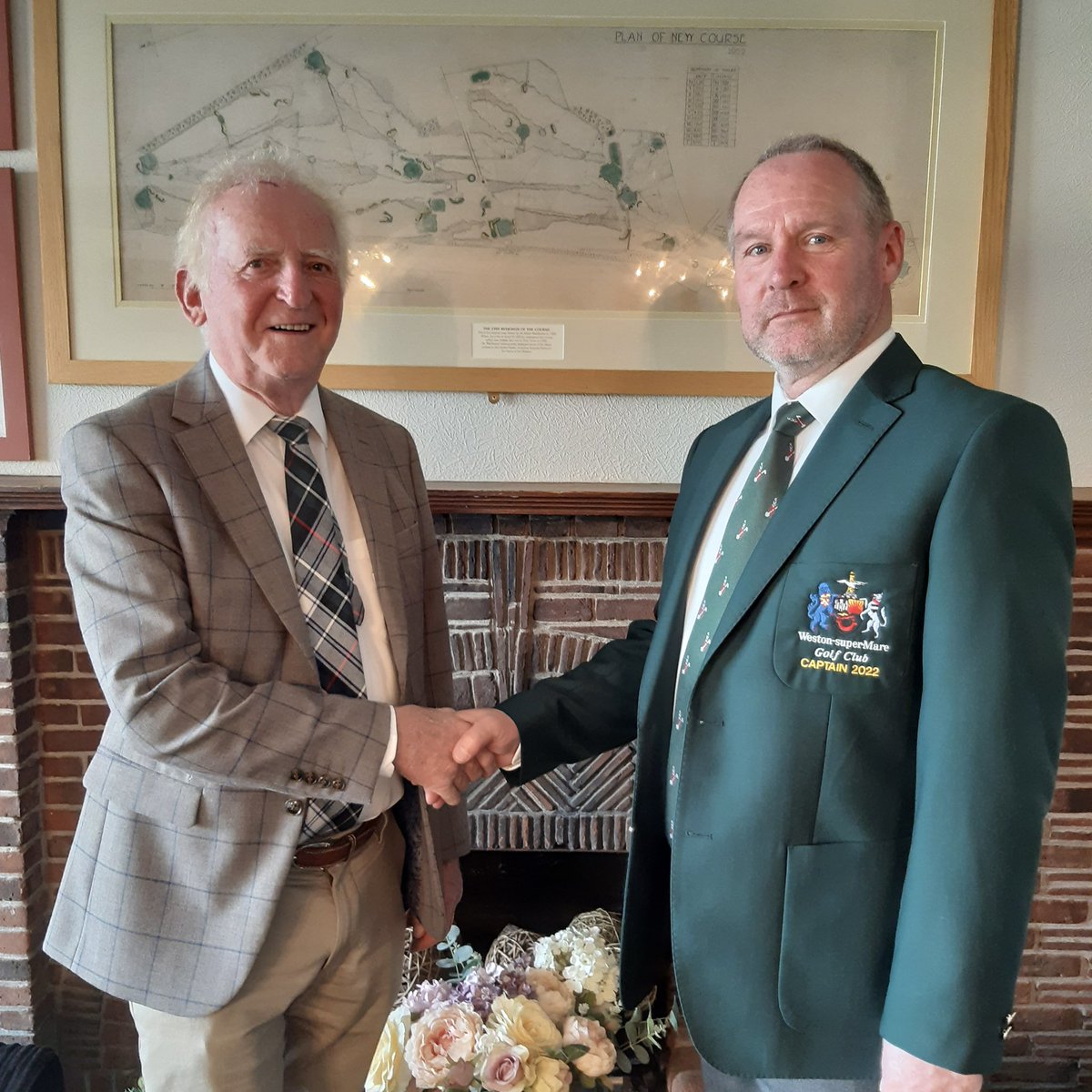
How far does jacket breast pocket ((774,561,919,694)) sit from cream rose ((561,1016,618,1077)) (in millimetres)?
1152

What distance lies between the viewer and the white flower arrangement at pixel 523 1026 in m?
1.68

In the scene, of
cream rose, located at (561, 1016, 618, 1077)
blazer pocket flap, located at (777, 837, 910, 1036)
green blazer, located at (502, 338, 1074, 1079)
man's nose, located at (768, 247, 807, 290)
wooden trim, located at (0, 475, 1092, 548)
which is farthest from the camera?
wooden trim, located at (0, 475, 1092, 548)

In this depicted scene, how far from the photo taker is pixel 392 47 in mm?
1837

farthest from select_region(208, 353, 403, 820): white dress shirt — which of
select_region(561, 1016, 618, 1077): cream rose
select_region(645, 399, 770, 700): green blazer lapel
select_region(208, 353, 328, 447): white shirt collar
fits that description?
select_region(561, 1016, 618, 1077): cream rose

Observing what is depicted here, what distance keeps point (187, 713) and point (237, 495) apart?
33 cm

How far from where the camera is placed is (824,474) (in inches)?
44.6

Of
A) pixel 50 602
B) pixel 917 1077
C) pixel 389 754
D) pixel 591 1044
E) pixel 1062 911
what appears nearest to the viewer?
pixel 917 1077

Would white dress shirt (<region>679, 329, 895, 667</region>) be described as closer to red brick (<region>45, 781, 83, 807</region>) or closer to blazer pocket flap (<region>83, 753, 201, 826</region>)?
blazer pocket flap (<region>83, 753, 201, 826</region>)

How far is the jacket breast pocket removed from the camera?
106 centimetres

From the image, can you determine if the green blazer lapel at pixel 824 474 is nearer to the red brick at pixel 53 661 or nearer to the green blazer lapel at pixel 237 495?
the green blazer lapel at pixel 237 495

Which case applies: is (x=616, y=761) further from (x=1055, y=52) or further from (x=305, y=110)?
(x=1055, y=52)

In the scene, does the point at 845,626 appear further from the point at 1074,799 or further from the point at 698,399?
the point at 1074,799

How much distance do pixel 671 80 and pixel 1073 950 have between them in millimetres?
2412

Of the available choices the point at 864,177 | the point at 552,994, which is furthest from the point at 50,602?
the point at 864,177
